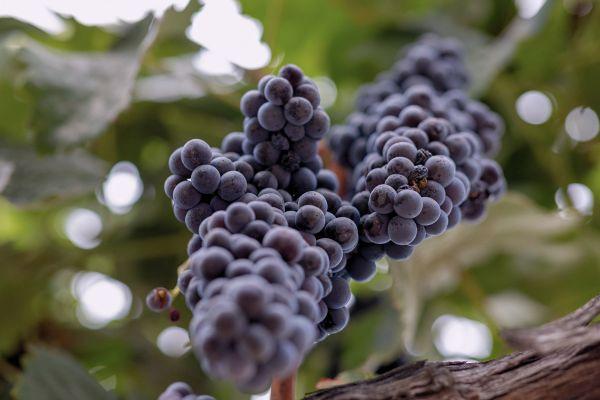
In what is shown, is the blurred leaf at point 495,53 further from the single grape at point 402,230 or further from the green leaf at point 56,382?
the green leaf at point 56,382

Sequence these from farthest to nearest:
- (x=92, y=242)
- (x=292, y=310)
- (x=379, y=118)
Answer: (x=92, y=242), (x=379, y=118), (x=292, y=310)

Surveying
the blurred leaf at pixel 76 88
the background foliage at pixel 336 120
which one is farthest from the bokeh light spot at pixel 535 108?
the blurred leaf at pixel 76 88

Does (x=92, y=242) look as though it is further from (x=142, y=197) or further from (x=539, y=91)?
(x=539, y=91)

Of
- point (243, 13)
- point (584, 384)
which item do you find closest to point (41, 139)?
point (243, 13)

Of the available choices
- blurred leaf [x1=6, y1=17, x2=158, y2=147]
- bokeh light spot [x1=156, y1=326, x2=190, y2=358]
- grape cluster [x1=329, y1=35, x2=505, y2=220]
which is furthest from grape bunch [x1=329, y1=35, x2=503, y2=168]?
bokeh light spot [x1=156, y1=326, x2=190, y2=358]

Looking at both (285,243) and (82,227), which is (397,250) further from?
(82,227)
